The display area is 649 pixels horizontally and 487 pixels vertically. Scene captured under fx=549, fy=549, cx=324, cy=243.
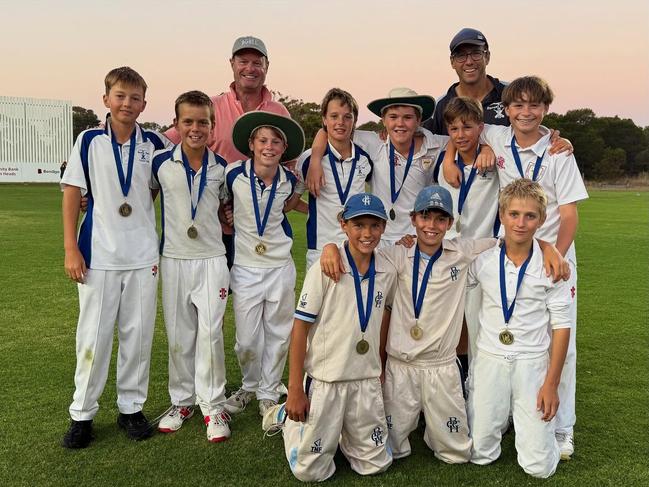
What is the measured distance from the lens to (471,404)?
345 centimetres

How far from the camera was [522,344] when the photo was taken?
3289mm

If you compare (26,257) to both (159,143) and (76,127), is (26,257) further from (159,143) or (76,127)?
(76,127)

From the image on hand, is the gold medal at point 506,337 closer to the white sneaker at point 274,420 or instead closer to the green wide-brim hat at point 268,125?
the white sneaker at point 274,420

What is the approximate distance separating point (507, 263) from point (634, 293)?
20.1 ft

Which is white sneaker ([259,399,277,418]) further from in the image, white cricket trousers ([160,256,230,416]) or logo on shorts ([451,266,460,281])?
logo on shorts ([451,266,460,281])

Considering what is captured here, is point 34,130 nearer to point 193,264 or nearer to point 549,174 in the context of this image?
point 193,264

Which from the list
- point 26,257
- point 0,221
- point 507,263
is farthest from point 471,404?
point 0,221

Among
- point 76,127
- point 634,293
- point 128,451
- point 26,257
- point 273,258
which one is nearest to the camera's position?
point 128,451

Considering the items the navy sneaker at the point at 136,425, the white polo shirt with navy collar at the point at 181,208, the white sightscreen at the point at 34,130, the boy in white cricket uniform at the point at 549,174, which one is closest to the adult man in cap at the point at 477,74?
the boy in white cricket uniform at the point at 549,174

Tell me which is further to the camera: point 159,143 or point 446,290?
point 159,143

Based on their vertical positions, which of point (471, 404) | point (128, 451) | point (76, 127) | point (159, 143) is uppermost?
point (76, 127)

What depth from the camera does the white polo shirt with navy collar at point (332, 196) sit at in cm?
409

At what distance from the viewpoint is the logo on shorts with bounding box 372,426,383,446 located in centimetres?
328

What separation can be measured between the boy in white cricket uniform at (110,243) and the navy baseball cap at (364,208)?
1421 mm
